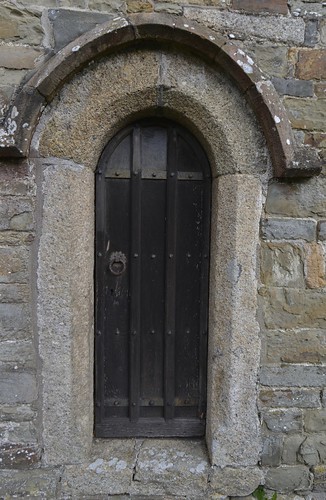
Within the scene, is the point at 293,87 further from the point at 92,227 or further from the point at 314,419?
the point at 314,419

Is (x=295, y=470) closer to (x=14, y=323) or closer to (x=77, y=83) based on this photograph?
(x=14, y=323)

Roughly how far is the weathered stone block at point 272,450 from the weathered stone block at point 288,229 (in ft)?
3.68

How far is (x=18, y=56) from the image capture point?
1.70 metres

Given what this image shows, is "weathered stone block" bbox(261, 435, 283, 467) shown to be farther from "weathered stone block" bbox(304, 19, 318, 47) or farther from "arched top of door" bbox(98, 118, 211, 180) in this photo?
"weathered stone block" bbox(304, 19, 318, 47)

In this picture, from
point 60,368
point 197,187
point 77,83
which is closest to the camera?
point 77,83

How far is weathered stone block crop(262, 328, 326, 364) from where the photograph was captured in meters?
1.92

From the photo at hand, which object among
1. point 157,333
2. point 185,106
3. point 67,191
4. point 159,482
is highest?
point 185,106

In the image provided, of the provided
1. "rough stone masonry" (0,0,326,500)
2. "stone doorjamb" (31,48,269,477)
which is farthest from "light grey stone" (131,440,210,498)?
"stone doorjamb" (31,48,269,477)

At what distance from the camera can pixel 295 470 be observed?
1976mm

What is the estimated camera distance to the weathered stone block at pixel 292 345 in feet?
6.29

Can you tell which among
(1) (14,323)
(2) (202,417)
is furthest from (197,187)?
(2) (202,417)

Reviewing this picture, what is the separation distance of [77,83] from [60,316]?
46.7 inches

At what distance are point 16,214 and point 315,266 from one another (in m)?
1.60

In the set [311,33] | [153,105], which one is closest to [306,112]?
[311,33]
